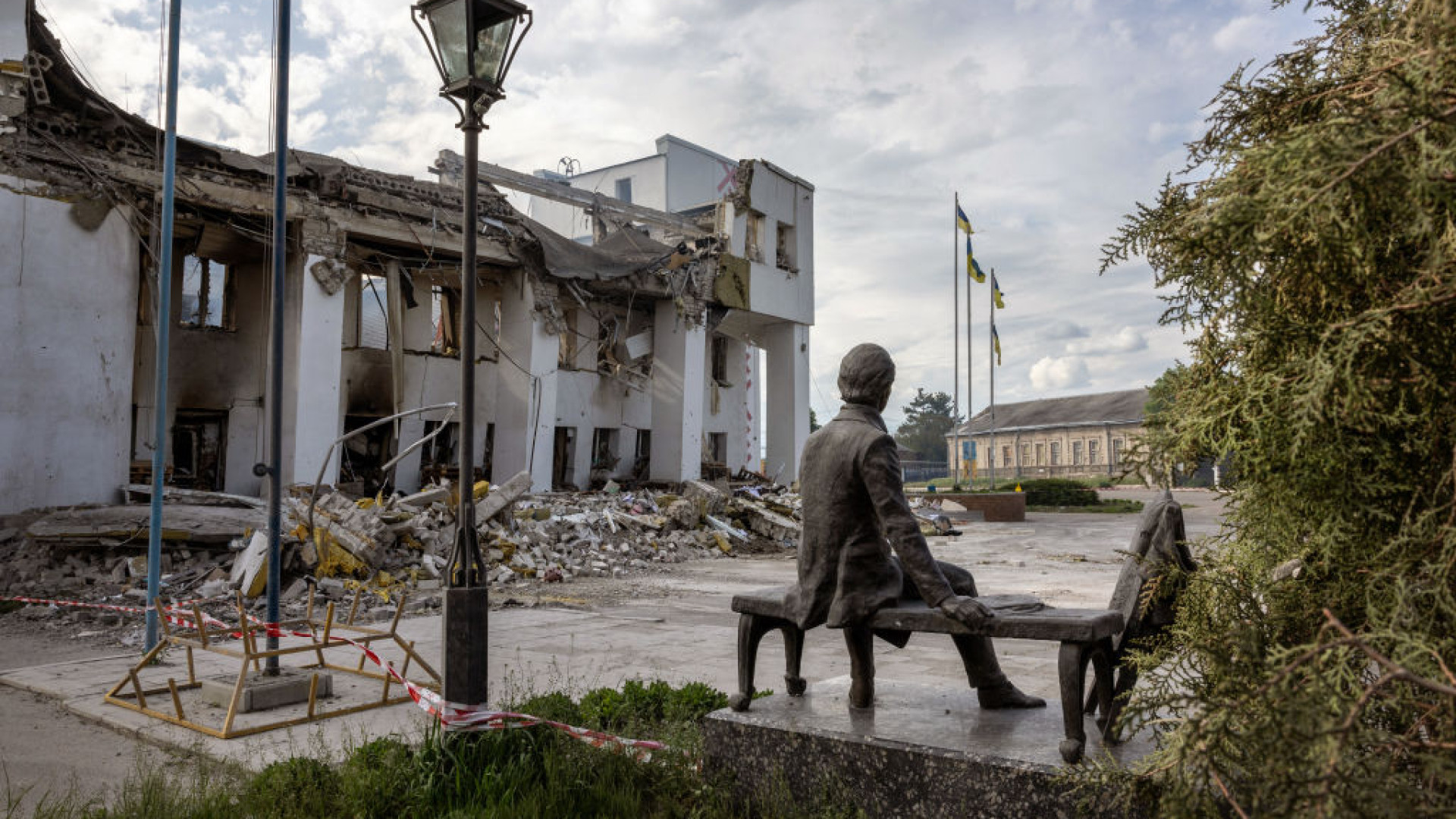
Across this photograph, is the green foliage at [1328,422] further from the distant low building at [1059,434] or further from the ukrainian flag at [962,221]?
the distant low building at [1059,434]

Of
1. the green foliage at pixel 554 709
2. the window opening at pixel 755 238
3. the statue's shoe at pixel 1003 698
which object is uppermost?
the window opening at pixel 755 238

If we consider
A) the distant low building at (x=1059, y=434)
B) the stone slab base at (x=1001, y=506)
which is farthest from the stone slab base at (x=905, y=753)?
the distant low building at (x=1059, y=434)

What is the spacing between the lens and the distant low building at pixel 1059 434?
223ft

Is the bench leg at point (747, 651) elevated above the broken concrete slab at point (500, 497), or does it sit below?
below

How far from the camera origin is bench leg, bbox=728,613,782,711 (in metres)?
4.35

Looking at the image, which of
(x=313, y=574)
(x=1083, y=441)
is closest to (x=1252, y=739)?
(x=313, y=574)

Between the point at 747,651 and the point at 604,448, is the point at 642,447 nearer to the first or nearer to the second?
the point at 604,448

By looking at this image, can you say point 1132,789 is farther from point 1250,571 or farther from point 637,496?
point 637,496

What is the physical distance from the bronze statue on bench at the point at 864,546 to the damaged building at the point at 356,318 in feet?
37.2

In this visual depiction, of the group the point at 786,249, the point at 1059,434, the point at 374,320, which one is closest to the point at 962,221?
the point at 786,249

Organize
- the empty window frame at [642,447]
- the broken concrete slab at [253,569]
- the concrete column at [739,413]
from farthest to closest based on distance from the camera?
the concrete column at [739,413] → the empty window frame at [642,447] → the broken concrete slab at [253,569]

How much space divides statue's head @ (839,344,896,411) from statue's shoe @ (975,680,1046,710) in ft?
4.40

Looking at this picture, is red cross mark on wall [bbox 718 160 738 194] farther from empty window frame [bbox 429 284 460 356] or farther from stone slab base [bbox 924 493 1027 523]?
stone slab base [bbox 924 493 1027 523]

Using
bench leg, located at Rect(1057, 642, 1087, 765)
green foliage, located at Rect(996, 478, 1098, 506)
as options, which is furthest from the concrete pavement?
green foliage, located at Rect(996, 478, 1098, 506)
